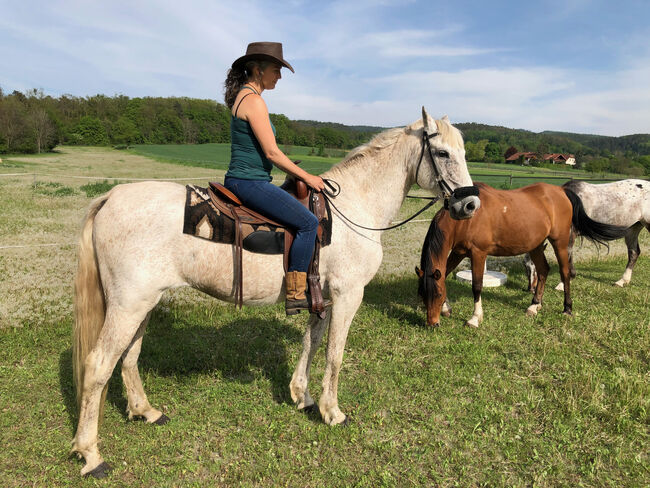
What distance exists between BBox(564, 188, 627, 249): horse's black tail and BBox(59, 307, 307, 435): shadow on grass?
5831mm

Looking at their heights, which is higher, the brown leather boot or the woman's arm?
the woman's arm

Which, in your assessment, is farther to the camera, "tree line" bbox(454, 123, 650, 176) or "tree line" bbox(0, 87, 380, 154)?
"tree line" bbox(0, 87, 380, 154)

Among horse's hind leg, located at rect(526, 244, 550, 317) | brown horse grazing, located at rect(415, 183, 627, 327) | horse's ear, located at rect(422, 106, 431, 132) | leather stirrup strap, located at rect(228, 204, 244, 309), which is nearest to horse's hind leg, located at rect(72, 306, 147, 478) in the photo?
leather stirrup strap, located at rect(228, 204, 244, 309)

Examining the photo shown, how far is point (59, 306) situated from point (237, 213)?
451cm

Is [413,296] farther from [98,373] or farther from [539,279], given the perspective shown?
[98,373]

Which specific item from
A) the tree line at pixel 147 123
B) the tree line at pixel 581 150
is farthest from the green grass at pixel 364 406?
the tree line at pixel 147 123

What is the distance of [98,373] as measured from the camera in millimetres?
2820

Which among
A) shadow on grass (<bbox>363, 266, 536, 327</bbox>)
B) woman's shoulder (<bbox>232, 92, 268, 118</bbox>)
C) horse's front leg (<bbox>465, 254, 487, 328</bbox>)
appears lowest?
shadow on grass (<bbox>363, 266, 536, 327</bbox>)

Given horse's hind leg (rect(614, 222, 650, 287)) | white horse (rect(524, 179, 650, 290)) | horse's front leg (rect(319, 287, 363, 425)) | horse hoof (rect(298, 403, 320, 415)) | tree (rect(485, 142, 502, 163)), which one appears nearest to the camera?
horse's front leg (rect(319, 287, 363, 425))

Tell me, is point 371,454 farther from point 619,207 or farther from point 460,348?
point 619,207

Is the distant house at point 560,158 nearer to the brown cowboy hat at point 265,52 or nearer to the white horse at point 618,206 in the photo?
the white horse at point 618,206

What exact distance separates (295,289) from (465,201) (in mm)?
1600

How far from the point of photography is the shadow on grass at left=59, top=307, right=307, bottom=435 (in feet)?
13.4

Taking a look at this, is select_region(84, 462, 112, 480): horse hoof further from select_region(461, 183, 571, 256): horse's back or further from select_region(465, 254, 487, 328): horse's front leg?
→ select_region(461, 183, 571, 256): horse's back
